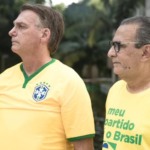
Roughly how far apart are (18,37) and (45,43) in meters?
0.19

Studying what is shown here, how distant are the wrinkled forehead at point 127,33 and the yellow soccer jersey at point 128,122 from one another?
0.31 m

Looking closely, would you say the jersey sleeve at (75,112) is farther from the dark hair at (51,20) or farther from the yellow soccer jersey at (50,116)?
the dark hair at (51,20)

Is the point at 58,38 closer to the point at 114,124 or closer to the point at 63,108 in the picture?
the point at 63,108

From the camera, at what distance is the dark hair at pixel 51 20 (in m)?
3.20

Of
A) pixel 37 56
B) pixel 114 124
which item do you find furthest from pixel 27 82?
pixel 114 124

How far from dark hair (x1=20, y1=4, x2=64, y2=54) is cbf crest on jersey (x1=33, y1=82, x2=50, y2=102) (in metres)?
0.32

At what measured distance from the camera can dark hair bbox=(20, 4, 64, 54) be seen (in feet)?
10.5

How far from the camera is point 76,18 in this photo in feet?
68.3

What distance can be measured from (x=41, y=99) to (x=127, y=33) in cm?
68

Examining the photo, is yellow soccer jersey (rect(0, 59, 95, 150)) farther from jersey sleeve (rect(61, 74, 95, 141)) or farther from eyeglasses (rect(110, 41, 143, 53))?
eyeglasses (rect(110, 41, 143, 53))

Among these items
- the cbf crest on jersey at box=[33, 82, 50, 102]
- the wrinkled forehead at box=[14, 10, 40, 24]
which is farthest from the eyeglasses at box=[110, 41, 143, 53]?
the wrinkled forehead at box=[14, 10, 40, 24]

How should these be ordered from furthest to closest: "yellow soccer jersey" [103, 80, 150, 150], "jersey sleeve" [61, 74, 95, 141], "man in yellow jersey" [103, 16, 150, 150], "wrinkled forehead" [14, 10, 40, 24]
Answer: "wrinkled forehead" [14, 10, 40, 24] < "jersey sleeve" [61, 74, 95, 141] < "man in yellow jersey" [103, 16, 150, 150] < "yellow soccer jersey" [103, 80, 150, 150]

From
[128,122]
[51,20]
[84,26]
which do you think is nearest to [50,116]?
[128,122]

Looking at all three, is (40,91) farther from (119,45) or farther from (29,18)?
(119,45)
